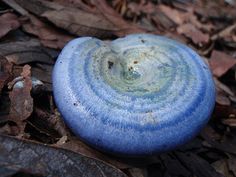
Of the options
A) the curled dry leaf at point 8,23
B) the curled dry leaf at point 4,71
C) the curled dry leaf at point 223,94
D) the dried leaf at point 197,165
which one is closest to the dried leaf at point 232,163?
the dried leaf at point 197,165

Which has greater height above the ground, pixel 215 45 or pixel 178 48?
pixel 178 48

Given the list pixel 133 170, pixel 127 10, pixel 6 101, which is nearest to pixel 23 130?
pixel 6 101

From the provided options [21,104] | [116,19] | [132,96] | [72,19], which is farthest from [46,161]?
[116,19]

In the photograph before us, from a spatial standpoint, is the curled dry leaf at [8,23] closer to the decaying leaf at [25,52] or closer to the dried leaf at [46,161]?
the decaying leaf at [25,52]

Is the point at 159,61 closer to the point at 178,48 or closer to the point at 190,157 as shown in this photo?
the point at 178,48

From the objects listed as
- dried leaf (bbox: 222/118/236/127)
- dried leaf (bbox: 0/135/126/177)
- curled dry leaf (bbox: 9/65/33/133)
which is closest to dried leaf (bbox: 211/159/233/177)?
dried leaf (bbox: 222/118/236/127)

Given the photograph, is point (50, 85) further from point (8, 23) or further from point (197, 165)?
point (197, 165)
